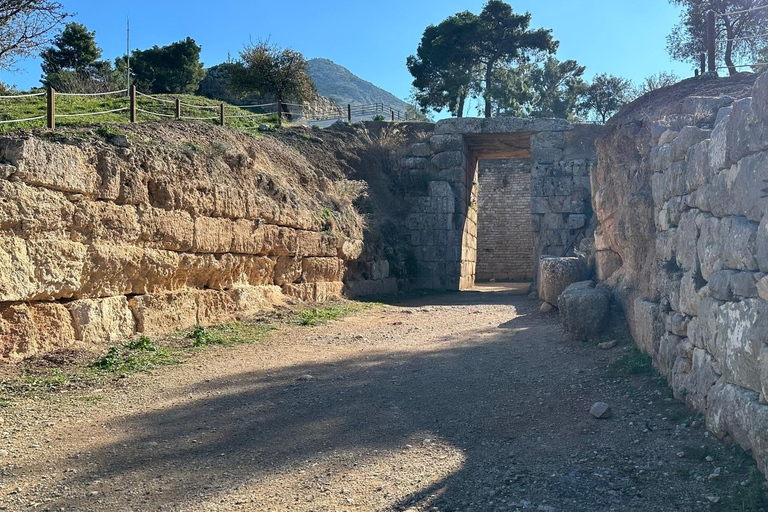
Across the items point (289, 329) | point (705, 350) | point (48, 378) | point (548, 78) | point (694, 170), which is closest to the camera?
point (705, 350)

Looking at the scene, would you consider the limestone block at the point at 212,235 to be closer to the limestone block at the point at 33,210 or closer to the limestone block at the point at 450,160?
the limestone block at the point at 33,210

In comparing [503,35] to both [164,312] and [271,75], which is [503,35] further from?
[164,312]

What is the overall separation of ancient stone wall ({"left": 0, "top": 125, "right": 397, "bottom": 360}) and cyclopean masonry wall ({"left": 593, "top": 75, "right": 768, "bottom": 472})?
581 cm

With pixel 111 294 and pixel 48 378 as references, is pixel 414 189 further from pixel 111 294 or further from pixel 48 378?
pixel 48 378

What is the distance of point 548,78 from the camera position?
39.8m

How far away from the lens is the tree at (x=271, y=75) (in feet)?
72.9

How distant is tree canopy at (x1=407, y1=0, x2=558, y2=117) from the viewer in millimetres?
32375

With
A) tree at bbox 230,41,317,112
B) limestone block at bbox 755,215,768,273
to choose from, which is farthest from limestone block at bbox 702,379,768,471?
tree at bbox 230,41,317,112

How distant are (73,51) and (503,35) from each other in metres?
21.6

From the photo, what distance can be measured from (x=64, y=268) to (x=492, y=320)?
6502mm

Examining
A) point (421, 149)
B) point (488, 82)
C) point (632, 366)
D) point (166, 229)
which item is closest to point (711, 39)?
point (632, 366)

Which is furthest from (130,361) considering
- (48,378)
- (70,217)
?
(70,217)

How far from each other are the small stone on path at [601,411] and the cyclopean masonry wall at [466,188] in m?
11.8

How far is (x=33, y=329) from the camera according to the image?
644 cm
